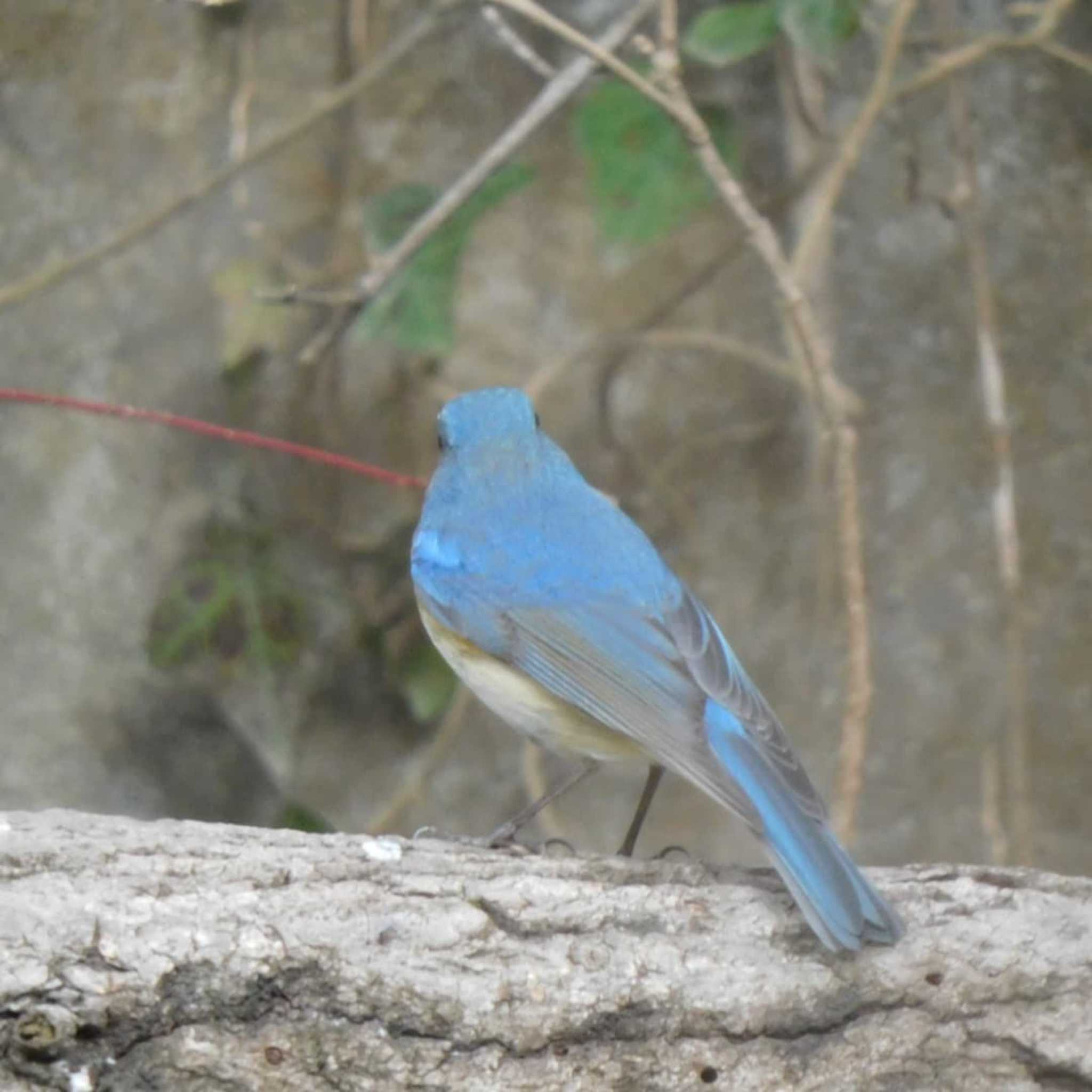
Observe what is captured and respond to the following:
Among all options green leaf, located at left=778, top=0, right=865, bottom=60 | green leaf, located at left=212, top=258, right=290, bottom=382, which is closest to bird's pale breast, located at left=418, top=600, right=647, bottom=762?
Answer: green leaf, located at left=212, top=258, right=290, bottom=382

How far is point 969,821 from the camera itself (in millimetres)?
3867

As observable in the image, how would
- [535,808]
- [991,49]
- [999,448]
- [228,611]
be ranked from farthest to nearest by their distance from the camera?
[228,611]
[991,49]
[999,448]
[535,808]

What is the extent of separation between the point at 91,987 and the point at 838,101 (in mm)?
2599

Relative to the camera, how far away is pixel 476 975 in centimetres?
207

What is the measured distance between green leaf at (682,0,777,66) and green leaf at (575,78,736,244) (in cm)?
18

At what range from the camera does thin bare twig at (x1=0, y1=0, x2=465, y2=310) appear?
3.47 m

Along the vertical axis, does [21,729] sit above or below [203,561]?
below

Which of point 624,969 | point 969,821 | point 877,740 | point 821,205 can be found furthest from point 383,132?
point 624,969

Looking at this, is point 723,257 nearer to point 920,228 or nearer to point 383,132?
point 920,228

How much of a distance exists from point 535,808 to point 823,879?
720 millimetres

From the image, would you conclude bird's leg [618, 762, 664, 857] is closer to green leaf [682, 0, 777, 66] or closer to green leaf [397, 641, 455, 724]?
green leaf [397, 641, 455, 724]

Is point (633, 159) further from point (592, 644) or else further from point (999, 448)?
point (592, 644)

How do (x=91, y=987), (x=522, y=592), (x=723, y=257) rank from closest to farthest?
(x=91, y=987)
(x=522, y=592)
(x=723, y=257)

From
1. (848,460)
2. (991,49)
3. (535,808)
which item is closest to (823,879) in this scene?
(535,808)
